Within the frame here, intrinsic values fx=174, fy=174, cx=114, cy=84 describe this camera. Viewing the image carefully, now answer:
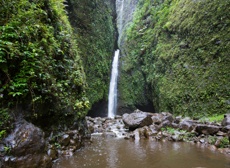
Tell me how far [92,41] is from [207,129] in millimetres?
10587

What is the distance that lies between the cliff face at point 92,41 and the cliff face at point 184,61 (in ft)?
12.1

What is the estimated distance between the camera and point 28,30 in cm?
421

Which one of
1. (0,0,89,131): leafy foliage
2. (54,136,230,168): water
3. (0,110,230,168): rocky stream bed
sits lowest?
(54,136,230,168): water

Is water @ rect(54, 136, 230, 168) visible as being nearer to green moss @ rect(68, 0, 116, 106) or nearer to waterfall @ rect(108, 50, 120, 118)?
green moss @ rect(68, 0, 116, 106)

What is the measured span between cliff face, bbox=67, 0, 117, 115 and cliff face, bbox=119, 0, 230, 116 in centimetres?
369

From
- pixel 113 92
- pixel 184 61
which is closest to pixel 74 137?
pixel 184 61

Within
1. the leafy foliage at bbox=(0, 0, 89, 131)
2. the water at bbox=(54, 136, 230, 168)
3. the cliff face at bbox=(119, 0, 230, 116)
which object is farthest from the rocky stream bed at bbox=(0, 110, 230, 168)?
the cliff face at bbox=(119, 0, 230, 116)

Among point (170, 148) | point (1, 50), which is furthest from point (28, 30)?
point (170, 148)

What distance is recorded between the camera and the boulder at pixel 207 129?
20.9 ft

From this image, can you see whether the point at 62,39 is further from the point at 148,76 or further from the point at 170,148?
the point at 148,76

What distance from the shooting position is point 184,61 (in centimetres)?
1159

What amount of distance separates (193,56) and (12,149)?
10824 mm

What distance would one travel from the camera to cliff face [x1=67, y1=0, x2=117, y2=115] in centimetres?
1246

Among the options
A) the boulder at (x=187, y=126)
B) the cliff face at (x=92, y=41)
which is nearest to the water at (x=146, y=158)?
the boulder at (x=187, y=126)
